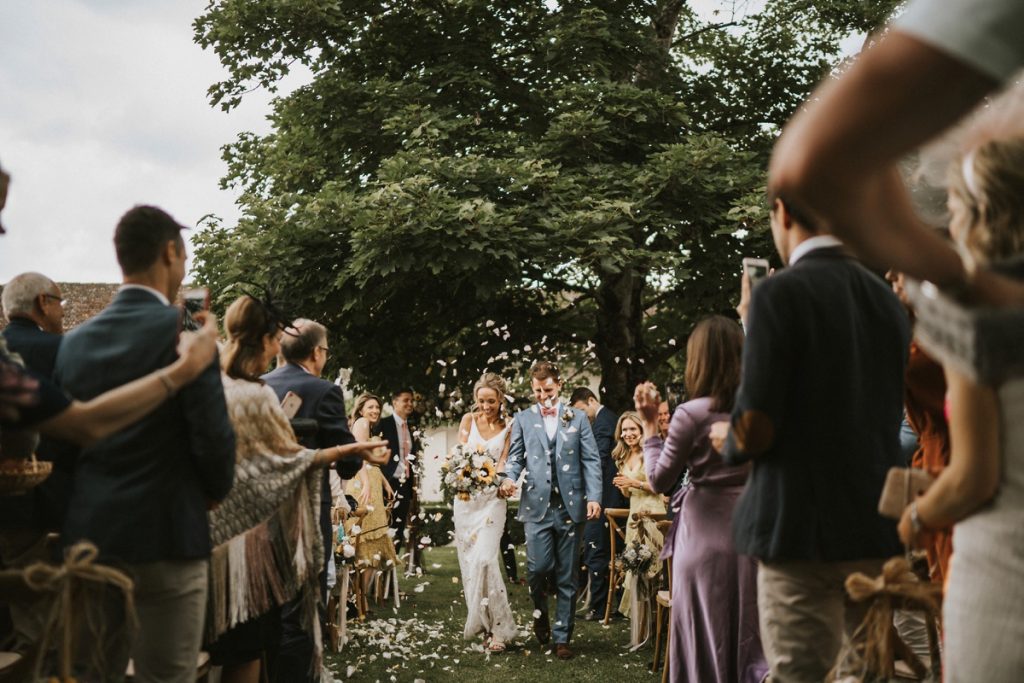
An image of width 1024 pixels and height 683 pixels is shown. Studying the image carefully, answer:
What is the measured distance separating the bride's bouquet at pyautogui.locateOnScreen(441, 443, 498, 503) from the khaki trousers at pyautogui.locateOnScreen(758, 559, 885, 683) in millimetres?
6479

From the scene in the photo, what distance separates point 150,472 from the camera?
3188 millimetres

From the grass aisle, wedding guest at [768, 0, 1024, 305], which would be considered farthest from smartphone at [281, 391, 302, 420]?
wedding guest at [768, 0, 1024, 305]

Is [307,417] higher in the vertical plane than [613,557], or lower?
higher

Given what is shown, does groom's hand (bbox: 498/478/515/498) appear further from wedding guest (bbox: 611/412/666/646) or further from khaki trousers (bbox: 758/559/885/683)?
khaki trousers (bbox: 758/559/885/683)

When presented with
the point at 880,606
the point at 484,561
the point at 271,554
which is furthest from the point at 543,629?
the point at 880,606

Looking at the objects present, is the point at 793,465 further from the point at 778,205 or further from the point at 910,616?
the point at 910,616

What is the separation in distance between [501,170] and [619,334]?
3947 mm

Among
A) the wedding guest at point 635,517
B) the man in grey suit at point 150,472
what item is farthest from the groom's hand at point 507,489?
the man in grey suit at point 150,472

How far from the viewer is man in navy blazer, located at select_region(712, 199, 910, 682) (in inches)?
114

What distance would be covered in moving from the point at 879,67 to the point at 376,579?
1133 cm

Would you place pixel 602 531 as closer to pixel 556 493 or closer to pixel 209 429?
pixel 556 493

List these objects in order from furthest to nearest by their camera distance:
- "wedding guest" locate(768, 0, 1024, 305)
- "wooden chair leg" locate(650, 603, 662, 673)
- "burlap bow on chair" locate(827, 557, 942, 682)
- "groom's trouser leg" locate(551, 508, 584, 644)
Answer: "groom's trouser leg" locate(551, 508, 584, 644) < "wooden chair leg" locate(650, 603, 662, 673) < "burlap bow on chair" locate(827, 557, 942, 682) < "wedding guest" locate(768, 0, 1024, 305)

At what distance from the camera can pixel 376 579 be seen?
1165 cm

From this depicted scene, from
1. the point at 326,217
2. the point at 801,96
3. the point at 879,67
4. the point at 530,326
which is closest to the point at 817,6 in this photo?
the point at 801,96
